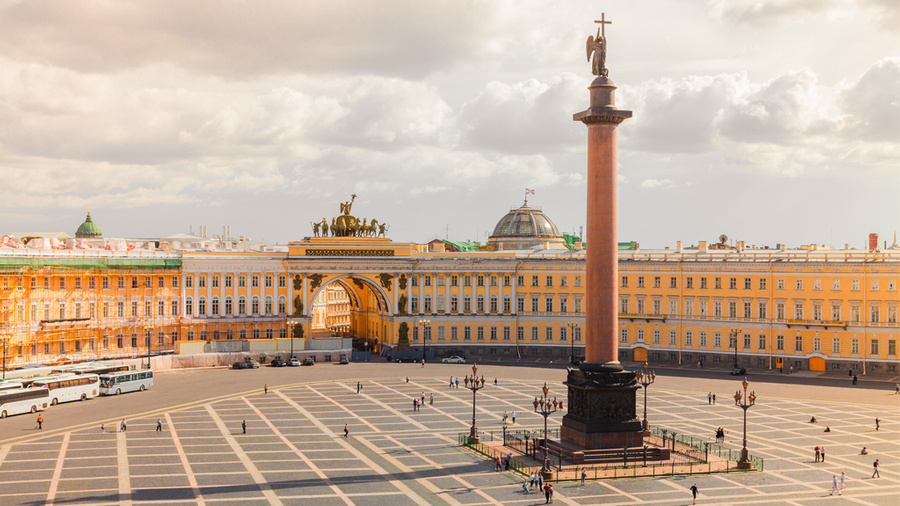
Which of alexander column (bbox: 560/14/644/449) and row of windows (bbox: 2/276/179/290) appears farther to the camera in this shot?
row of windows (bbox: 2/276/179/290)

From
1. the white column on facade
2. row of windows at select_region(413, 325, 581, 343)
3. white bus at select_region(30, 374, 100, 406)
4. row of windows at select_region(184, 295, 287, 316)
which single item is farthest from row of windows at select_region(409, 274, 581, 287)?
white bus at select_region(30, 374, 100, 406)

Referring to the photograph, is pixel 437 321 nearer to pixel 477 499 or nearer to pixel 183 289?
pixel 183 289

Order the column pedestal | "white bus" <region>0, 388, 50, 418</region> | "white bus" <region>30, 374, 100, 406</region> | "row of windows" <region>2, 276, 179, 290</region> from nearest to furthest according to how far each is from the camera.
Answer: the column pedestal → "white bus" <region>0, 388, 50, 418</region> → "white bus" <region>30, 374, 100, 406</region> → "row of windows" <region>2, 276, 179, 290</region>

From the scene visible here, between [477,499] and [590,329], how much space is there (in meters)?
11.3

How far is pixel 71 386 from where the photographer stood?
66.8m

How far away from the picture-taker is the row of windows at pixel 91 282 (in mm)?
79169

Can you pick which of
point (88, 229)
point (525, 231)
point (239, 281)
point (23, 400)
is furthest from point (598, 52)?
point (88, 229)

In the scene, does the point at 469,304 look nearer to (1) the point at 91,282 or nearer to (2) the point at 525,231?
(2) the point at 525,231

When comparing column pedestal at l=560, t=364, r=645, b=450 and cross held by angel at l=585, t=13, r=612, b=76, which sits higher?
cross held by angel at l=585, t=13, r=612, b=76

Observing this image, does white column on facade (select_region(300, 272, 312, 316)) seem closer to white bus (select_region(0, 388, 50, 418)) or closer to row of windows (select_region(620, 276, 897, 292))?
row of windows (select_region(620, 276, 897, 292))

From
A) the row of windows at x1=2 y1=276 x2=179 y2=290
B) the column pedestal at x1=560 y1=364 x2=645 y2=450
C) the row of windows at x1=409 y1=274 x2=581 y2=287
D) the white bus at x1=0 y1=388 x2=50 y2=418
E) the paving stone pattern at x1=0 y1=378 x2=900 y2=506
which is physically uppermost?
the row of windows at x1=409 y1=274 x2=581 y2=287

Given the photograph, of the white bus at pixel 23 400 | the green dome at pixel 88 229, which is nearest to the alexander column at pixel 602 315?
the white bus at pixel 23 400

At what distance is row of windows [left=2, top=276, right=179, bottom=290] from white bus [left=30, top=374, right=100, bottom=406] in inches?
588

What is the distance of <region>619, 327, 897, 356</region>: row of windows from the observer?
7994cm
